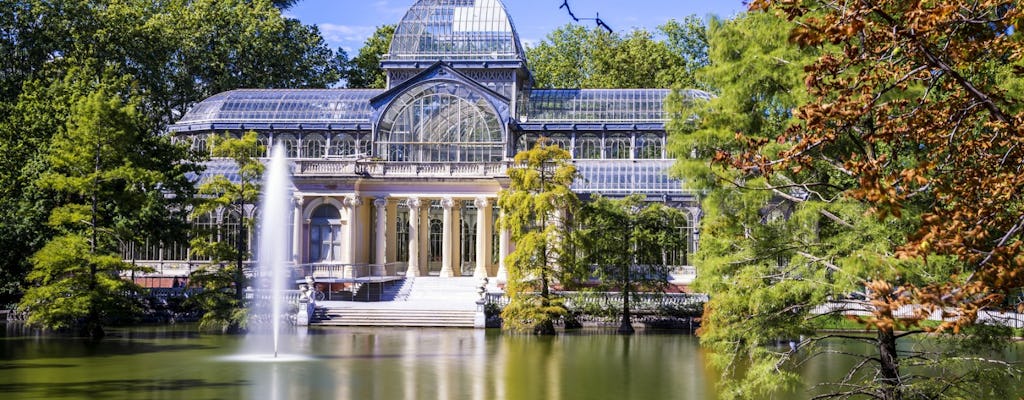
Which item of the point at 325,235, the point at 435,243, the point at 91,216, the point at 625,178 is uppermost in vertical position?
the point at 625,178

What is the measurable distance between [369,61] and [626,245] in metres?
40.6

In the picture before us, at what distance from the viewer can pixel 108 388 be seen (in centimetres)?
2611

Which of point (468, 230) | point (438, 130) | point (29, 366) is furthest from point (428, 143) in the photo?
point (29, 366)

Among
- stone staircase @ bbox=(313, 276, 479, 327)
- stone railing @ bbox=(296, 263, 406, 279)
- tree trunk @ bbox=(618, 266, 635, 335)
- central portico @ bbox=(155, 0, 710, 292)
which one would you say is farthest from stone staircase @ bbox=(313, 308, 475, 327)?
central portico @ bbox=(155, 0, 710, 292)

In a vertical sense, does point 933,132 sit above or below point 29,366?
above

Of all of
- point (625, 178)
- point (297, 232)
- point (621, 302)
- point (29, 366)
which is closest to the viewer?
point (29, 366)

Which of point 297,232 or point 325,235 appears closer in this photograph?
point 297,232

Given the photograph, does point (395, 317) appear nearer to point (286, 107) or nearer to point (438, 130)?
point (438, 130)

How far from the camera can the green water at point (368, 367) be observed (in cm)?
2595

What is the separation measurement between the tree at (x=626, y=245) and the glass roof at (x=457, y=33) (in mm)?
16091

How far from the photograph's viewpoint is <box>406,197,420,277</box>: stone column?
174ft

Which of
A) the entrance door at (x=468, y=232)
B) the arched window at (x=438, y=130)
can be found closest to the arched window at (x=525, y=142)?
the arched window at (x=438, y=130)

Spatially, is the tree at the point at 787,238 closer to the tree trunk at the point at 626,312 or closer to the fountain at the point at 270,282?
the fountain at the point at 270,282

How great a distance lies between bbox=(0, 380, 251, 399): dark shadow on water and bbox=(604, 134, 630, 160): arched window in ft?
106
